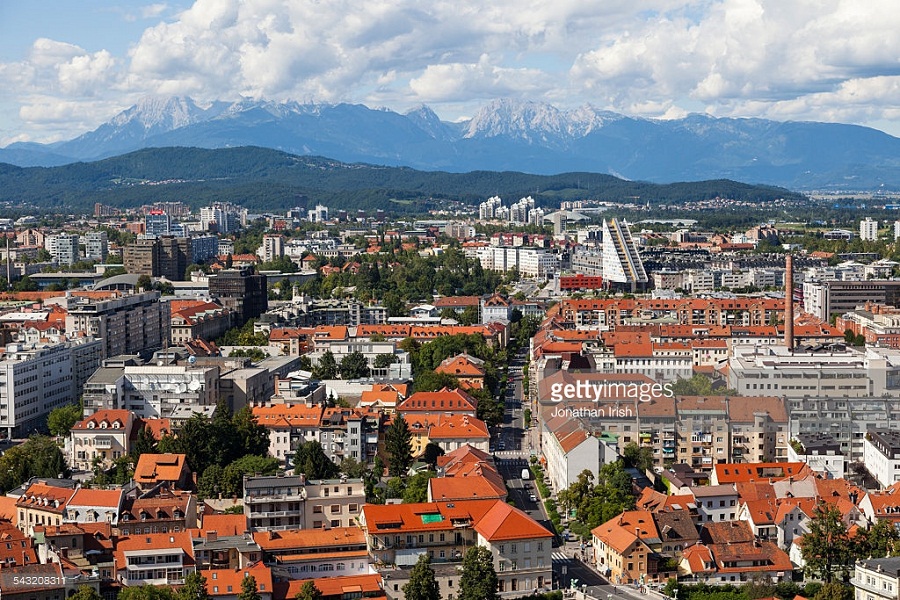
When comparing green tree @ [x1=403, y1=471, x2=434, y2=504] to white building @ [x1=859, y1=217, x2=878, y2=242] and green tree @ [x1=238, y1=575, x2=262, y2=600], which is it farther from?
white building @ [x1=859, y1=217, x2=878, y2=242]

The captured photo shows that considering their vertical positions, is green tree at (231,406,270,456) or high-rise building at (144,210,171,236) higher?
high-rise building at (144,210,171,236)

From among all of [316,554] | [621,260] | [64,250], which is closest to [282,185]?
[64,250]

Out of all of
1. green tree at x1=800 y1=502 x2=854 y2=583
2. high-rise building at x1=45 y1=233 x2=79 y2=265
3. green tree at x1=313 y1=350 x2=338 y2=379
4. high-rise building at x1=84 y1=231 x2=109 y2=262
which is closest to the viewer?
green tree at x1=800 y1=502 x2=854 y2=583

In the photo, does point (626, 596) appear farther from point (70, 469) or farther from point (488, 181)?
point (488, 181)

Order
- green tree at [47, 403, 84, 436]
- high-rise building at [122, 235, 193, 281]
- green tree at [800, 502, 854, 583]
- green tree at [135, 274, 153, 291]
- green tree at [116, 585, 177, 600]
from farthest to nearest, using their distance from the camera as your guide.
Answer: high-rise building at [122, 235, 193, 281] → green tree at [135, 274, 153, 291] → green tree at [47, 403, 84, 436] → green tree at [800, 502, 854, 583] → green tree at [116, 585, 177, 600]

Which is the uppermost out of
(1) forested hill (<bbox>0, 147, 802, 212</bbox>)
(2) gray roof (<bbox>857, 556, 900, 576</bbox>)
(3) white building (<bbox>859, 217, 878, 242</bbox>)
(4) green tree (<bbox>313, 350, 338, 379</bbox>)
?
(1) forested hill (<bbox>0, 147, 802, 212</bbox>)

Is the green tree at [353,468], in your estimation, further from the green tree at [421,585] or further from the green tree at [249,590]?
the green tree at [249,590]

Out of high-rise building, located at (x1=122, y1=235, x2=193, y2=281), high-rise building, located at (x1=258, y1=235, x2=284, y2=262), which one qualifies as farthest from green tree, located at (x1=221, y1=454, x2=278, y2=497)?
high-rise building, located at (x1=258, y1=235, x2=284, y2=262)
